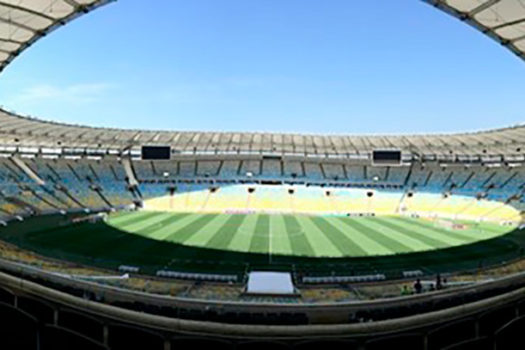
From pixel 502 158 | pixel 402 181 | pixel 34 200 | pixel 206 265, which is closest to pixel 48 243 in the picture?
pixel 206 265

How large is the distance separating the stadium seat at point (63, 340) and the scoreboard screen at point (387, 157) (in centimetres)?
4550

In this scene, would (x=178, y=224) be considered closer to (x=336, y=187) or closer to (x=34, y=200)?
(x=34, y=200)

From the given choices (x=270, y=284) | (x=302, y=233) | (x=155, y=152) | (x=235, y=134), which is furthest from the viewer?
(x=235, y=134)

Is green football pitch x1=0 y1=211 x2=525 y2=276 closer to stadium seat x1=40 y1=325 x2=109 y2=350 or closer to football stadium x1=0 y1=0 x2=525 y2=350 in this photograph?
football stadium x1=0 y1=0 x2=525 y2=350

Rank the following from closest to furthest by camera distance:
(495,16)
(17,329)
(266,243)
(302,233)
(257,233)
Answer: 1. (17,329)
2. (495,16)
3. (266,243)
4. (257,233)
5. (302,233)

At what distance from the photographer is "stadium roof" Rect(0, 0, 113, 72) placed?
17.8 metres

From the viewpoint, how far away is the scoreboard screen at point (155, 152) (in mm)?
53031

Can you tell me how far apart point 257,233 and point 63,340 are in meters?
21.1

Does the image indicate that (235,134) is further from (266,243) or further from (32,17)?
(32,17)

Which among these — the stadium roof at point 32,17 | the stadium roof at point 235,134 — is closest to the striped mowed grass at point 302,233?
the stadium roof at point 235,134

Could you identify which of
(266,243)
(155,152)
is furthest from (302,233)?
(155,152)

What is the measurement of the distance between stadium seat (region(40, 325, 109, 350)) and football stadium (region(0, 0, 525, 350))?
0.07 meters

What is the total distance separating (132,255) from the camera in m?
25.3

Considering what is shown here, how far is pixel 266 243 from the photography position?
30.4m
